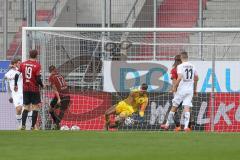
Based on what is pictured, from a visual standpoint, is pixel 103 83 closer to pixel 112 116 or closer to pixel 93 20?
pixel 112 116

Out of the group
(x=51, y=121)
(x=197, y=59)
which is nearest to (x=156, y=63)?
(x=197, y=59)

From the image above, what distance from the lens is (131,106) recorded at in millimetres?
21859

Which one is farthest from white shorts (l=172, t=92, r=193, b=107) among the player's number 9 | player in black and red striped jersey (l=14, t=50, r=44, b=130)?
the player's number 9

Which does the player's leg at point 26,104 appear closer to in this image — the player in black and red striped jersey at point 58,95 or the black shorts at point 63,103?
the player in black and red striped jersey at point 58,95

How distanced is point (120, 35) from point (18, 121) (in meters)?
3.65

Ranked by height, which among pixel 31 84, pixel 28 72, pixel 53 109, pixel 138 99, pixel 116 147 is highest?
pixel 28 72

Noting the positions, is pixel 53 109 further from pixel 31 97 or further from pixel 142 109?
pixel 142 109

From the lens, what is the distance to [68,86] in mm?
22938

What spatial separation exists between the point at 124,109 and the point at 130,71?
160 centimetres

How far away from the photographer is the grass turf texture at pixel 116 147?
11547 mm

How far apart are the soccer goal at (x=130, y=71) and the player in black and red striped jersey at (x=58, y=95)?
16 centimetres

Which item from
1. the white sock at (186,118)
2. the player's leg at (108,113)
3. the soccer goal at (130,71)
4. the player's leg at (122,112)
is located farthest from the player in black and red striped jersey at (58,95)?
the white sock at (186,118)

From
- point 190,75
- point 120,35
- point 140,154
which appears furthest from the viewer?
point 120,35

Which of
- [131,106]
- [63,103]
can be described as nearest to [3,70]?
[63,103]
